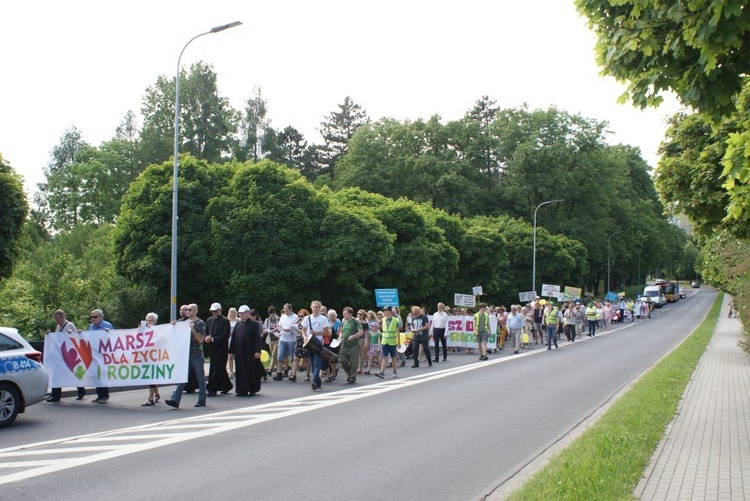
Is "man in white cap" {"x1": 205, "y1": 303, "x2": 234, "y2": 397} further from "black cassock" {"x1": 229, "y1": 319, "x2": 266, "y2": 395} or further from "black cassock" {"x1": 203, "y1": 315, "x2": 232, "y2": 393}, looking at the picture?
"black cassock" {"x1": 229, "y1": 319, "x2": 266, "y2": 395}

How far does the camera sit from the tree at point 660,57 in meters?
6.72

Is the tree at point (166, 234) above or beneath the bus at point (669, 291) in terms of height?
above

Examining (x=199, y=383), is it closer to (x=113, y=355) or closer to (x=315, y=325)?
(x=113, y=355)

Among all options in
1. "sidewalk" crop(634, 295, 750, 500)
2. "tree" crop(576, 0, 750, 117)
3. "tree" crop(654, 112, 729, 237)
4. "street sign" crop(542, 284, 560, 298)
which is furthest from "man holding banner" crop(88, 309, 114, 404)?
"street sign" crop(542, 284, 560, 298)

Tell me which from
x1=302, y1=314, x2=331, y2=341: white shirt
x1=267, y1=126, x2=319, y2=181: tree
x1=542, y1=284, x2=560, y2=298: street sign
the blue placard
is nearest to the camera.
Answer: x1=302, y1=314, x2=331, y2=341: white shirt

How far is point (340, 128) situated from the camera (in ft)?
303

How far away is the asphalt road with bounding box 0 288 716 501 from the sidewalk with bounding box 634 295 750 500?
60.4 inches

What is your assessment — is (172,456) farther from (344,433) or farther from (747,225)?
(747,225)

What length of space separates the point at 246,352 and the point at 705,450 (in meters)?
8.88

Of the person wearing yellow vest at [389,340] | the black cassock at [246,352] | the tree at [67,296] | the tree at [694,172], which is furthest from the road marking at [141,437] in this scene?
the tree at [67,296]

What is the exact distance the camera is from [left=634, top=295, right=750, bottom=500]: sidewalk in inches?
281

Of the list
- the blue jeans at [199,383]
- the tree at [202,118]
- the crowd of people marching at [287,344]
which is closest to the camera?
the blue jeans at [199,383]

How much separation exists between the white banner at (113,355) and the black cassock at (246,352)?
1360mm

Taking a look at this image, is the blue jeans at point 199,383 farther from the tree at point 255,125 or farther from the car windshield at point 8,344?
the tree at point 255,125
